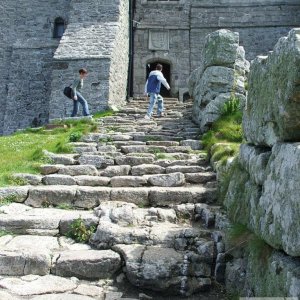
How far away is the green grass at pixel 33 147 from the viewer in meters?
7.90

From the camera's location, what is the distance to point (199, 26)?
20.4 metres

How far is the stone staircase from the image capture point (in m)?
4.34

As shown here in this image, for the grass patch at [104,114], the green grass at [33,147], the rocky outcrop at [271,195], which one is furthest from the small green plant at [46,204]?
the grass patch at [104,114]

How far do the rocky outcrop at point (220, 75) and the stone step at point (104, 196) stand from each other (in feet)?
12.1

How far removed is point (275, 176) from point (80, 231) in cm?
268

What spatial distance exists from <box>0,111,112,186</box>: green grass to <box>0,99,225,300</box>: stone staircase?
0.34 meters

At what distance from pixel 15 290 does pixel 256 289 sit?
2.21 meters

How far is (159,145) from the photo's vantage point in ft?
31.4

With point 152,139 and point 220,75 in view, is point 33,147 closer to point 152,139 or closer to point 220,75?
point 152,139

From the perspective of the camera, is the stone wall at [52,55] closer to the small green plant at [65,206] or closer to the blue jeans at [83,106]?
the blue jeans at [83,106]

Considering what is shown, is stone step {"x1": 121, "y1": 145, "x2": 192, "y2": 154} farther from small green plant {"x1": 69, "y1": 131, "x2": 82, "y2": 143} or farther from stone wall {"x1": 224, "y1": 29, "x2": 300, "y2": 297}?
stone wall {"x1": 224, "y1": 29, "x2": 300, "y2": 297}

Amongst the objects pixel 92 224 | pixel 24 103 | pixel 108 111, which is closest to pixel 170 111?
pixel 108 111

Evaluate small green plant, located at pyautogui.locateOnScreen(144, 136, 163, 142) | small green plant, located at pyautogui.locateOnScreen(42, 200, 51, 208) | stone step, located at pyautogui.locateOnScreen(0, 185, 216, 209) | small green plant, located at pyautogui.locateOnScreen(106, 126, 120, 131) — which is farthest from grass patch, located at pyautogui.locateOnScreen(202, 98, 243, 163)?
small green plant, located at pyautogui.locateOnScreen(42, 200, 51, 208)

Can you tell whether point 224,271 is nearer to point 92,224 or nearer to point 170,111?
point 92,224
